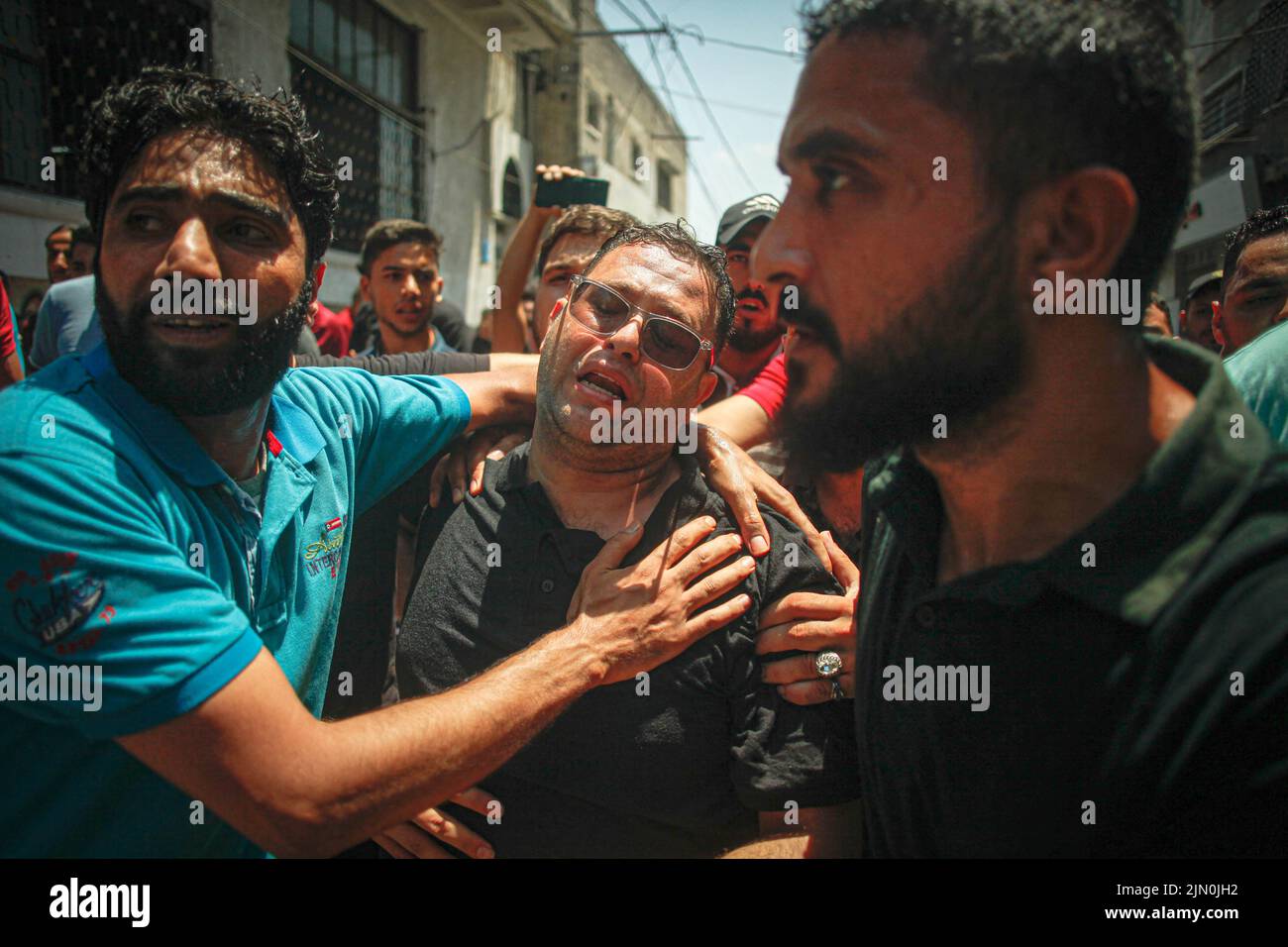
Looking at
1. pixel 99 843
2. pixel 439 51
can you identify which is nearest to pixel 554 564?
pixel 99 843

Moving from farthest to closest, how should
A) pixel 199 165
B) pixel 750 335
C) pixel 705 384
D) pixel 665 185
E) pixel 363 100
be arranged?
pixel 665 185 < pixel 363 100 < pixel 750 335 < pixel 705 384 < pixel 199 165

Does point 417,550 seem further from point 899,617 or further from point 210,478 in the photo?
point 899,617

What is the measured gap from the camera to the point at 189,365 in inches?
61.8

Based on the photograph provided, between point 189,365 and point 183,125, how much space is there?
1.62 ft

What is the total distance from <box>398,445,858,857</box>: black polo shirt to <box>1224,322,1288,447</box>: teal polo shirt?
0.90m

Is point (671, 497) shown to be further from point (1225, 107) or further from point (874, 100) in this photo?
point (1225, 107)

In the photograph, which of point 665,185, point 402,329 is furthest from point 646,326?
point 665,185

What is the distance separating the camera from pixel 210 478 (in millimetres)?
1525

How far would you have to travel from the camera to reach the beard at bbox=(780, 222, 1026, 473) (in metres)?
1.06

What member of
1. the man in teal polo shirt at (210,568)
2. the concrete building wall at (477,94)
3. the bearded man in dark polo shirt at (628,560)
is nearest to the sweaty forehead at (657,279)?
the bearded man in dark polo shirt at (628,560)

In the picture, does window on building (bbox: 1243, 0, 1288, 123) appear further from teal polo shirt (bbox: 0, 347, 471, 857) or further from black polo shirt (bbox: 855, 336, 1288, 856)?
teal polo shirt (bbox: 0, 347, 471, 857)

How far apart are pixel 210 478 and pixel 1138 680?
1.55 meters

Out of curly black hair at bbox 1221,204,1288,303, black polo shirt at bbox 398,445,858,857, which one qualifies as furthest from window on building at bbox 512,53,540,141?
black polo shirt at bbox 398,445,858,857

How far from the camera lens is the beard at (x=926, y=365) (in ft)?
3.49
